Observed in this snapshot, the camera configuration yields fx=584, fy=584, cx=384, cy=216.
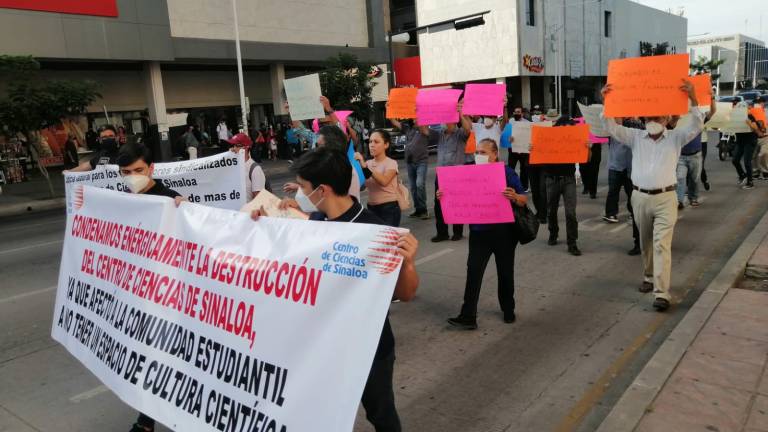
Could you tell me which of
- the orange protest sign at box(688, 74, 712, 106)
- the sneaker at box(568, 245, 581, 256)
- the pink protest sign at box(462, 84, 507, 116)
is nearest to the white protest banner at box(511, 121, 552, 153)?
the pink protest sign at box(462, 84, 507, 116)

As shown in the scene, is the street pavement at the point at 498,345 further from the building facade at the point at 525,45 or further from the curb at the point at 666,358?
the building facade at the point at 525,45

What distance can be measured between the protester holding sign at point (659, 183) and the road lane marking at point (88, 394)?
485cm

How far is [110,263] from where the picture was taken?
3.56 m

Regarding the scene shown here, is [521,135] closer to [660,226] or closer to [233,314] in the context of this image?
[660,226]

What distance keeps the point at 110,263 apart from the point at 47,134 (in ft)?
78.6

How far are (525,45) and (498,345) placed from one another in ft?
137

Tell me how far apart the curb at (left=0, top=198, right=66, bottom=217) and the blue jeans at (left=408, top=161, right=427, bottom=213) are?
11354 millimetres

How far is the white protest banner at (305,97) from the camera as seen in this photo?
26.5 feet

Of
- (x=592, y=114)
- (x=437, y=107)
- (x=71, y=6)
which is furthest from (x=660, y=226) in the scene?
(x=71, y=6)

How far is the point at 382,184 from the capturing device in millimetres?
5980

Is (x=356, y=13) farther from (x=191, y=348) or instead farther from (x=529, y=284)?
(x=191, y=348)

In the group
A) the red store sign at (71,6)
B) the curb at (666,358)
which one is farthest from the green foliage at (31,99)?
the curb at (666,358)

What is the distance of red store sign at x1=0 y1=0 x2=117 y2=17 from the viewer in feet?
65.7

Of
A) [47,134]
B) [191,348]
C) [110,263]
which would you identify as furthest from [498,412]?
[47,134]
